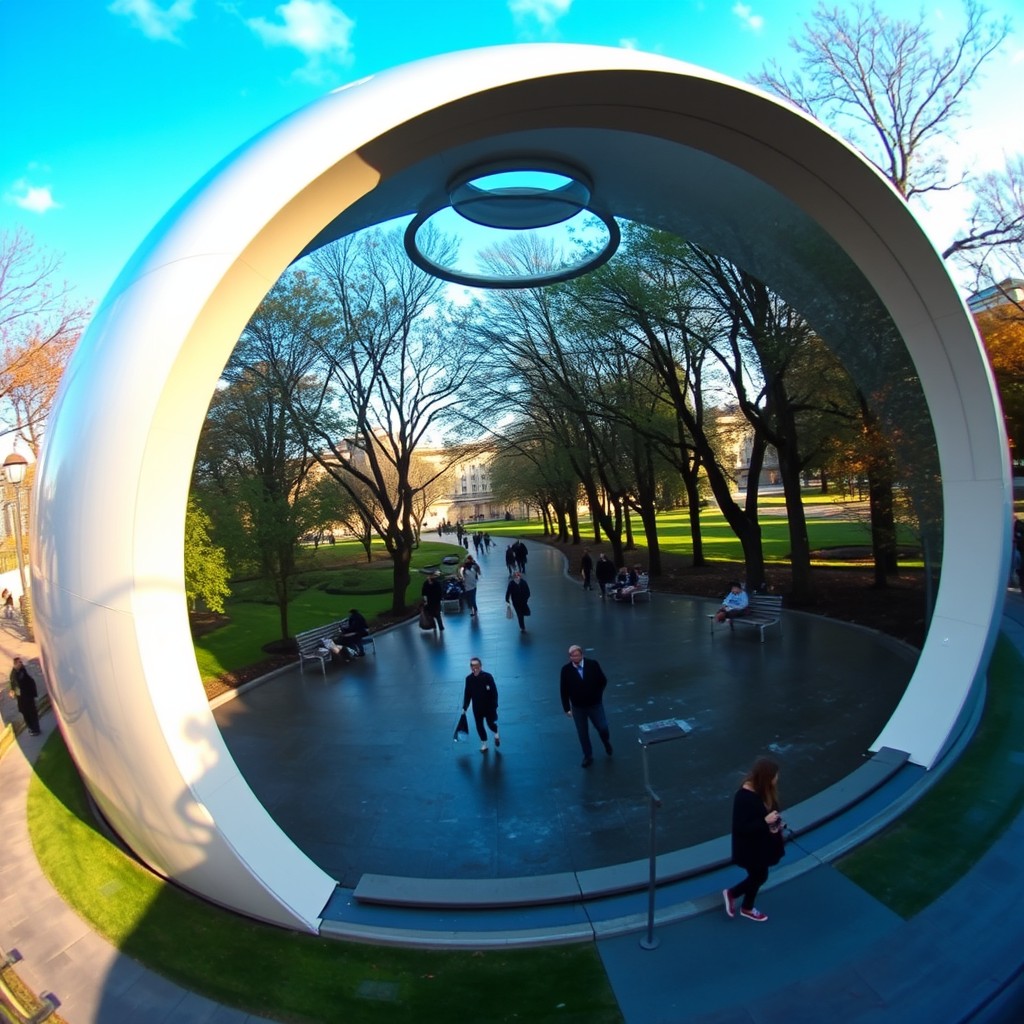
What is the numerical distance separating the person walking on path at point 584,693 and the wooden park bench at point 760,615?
283 inches

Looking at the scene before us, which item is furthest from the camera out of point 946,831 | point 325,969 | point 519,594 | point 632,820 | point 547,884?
point 519,594

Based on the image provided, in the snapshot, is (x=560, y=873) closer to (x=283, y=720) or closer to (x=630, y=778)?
(x=630, y=778)


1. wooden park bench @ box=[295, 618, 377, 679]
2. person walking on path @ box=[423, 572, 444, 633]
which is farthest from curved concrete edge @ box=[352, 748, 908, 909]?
person walking on path @ box=[423, 572, 444, 633]

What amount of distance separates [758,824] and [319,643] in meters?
12.5

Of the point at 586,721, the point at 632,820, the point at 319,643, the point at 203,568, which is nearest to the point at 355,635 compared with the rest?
the point at 319,643

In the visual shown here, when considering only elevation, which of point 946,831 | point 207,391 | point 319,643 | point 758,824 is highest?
point 207,391

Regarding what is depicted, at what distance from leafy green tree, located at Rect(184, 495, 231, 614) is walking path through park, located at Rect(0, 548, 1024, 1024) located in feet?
9.30

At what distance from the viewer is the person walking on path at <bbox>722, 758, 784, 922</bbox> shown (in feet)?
16.0

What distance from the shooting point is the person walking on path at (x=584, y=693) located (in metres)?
8.02

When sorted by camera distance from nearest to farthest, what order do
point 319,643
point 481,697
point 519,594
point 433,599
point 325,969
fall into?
point 325,969 < point 481,697 < point 319,643 < point 519,594 < point 433,599

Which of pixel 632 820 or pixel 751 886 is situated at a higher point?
pixel 751 886

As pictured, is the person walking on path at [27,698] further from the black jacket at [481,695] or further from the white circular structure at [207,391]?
the black jacket at [481,695]

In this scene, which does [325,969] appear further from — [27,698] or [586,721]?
[27,698]

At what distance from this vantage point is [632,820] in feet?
22.2
